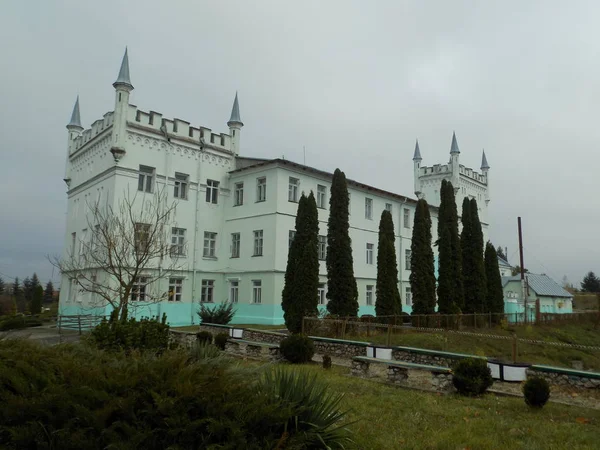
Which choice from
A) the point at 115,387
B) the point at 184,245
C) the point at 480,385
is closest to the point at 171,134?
the point at 184,245

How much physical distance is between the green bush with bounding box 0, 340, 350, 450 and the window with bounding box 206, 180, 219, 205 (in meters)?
24.5

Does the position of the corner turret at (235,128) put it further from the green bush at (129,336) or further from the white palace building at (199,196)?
the green bush at (129,336)

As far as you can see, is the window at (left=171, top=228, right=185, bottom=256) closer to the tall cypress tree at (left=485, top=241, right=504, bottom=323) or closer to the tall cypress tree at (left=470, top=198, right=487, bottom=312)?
the tall cypress tree at (left=470, top=198, right=487, bottom=312)

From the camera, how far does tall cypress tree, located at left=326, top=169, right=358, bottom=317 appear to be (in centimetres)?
2177

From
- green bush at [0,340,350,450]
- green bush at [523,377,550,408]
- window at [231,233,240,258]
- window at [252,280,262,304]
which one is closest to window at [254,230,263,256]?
window at [231,233,240,258]

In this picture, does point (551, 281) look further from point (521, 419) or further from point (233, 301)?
point (521, 419)

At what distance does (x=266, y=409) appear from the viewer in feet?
14.0

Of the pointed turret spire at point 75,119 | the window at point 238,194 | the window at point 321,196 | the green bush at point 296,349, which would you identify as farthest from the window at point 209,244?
the green bush at point 296,349

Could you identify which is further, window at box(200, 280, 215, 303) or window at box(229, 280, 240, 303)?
window at box(229, 280, 240, 303)

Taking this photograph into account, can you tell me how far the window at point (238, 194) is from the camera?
2966cm

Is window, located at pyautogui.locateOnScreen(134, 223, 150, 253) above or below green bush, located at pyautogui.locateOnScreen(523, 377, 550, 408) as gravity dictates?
above

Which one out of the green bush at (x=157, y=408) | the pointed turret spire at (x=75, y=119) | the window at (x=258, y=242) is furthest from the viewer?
the pointed turret spire at (x=75, y=119)

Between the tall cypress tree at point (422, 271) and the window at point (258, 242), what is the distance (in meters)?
9.08

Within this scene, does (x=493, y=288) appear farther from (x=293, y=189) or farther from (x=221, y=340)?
(x=221, y=340)
